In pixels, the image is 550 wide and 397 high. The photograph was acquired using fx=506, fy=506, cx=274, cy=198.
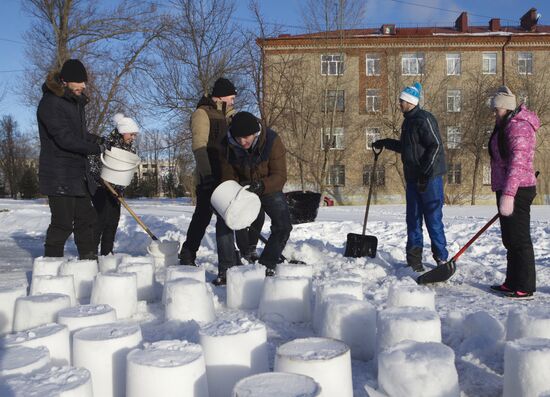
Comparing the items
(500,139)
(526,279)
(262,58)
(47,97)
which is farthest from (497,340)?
(262,58)

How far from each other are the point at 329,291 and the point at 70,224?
98.5 inches

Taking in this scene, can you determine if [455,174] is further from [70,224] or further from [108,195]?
[70,224]

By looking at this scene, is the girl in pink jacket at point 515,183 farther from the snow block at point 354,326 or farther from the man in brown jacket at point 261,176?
the snow block at point 354,326

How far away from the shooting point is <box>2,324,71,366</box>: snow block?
1922mm

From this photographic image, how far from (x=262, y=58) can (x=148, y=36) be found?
3.99m

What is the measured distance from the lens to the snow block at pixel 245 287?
323 cm

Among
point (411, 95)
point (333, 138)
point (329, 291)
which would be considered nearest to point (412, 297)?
point (329, 291)

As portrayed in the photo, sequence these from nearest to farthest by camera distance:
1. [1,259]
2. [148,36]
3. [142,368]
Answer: [142,368]
[1,259]
[148,36]

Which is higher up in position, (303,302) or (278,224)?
(278,224)

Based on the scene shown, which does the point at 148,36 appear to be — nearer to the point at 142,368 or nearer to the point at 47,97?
the point at 47,97

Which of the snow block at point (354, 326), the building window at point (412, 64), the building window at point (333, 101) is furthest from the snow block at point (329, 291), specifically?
the building window at point (412, 64)

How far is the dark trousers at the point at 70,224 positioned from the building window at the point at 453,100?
2656 centimetres

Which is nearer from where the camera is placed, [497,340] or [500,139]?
[497,340]

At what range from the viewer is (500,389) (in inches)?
79.0
